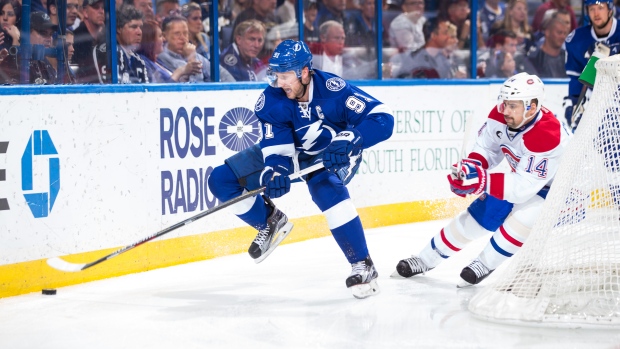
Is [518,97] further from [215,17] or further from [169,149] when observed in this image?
[215,17]

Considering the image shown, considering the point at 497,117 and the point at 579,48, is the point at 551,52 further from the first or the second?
the point at 497,117

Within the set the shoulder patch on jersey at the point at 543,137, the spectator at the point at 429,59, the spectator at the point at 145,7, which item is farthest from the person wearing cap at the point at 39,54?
the spectator at the point at 429,59

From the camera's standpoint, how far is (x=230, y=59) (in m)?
5.43

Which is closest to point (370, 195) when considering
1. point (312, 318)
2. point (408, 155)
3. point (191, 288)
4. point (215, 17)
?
point (408, 155)

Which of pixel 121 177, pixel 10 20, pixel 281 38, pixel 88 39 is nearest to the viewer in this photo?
pixel 10 20

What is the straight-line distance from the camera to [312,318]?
3500mm

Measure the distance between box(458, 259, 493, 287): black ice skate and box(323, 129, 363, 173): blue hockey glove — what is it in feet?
2.38

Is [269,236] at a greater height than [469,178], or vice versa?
[469,178]

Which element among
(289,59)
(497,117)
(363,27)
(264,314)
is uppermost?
(363,27)

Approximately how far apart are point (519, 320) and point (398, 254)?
1693 millimetres

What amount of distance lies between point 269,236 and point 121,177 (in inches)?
34.1

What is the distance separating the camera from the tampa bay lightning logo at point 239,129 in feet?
16.5

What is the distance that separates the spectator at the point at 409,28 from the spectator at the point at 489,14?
0.60 meters

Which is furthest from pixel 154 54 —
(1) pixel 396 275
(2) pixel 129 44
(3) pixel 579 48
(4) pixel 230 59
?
(3) pixel 579 48
